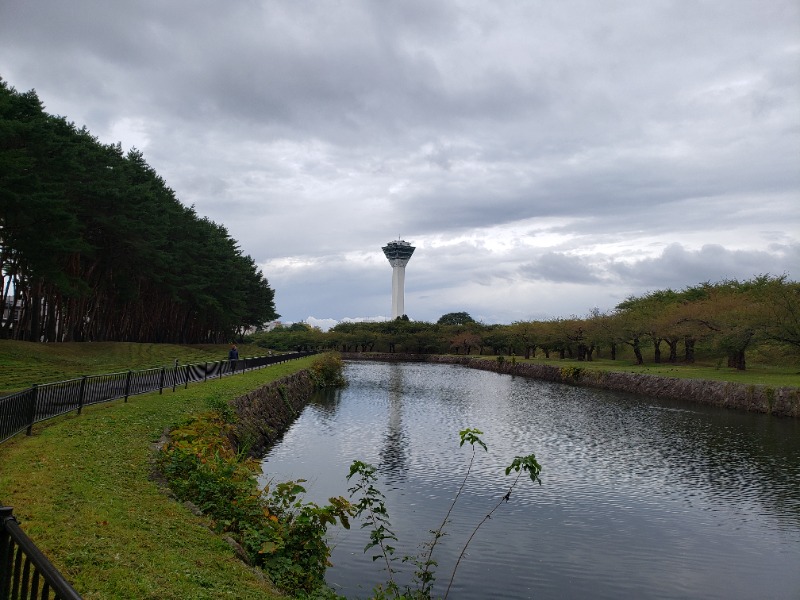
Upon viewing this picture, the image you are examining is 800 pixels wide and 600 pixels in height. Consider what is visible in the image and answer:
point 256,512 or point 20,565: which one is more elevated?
point 20,565

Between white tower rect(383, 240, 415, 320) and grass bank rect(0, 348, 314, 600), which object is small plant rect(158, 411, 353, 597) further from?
white tower rect(383, 240, 415, 320)

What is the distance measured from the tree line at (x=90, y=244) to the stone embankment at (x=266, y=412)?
1603 cm

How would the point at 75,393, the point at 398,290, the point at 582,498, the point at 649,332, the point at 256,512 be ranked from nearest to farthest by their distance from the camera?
the point at 256,512 < the point at 582,498 < the point at 75,393 < the point at 649,332 < the point at 398,290

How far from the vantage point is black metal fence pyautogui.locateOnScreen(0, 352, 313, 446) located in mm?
13195

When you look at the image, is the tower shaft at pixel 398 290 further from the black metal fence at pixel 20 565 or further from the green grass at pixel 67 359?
the black metal fence at pixel 20 565

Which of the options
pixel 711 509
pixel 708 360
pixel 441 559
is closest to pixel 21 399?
pixel 441 559

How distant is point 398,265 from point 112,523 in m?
189

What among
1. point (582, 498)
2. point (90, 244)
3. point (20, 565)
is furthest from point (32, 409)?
point (90, 244)

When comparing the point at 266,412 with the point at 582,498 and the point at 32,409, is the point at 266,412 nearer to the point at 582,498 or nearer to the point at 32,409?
the point at 32,409

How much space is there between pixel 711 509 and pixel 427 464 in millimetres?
8213

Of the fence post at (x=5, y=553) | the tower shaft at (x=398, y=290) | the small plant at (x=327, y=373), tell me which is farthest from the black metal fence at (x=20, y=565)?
the tower shaft at (x=398, y=290)

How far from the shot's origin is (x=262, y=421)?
24.2 m

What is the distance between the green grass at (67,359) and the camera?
2630 centimetres

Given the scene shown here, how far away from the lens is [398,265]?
196375 millimetres
